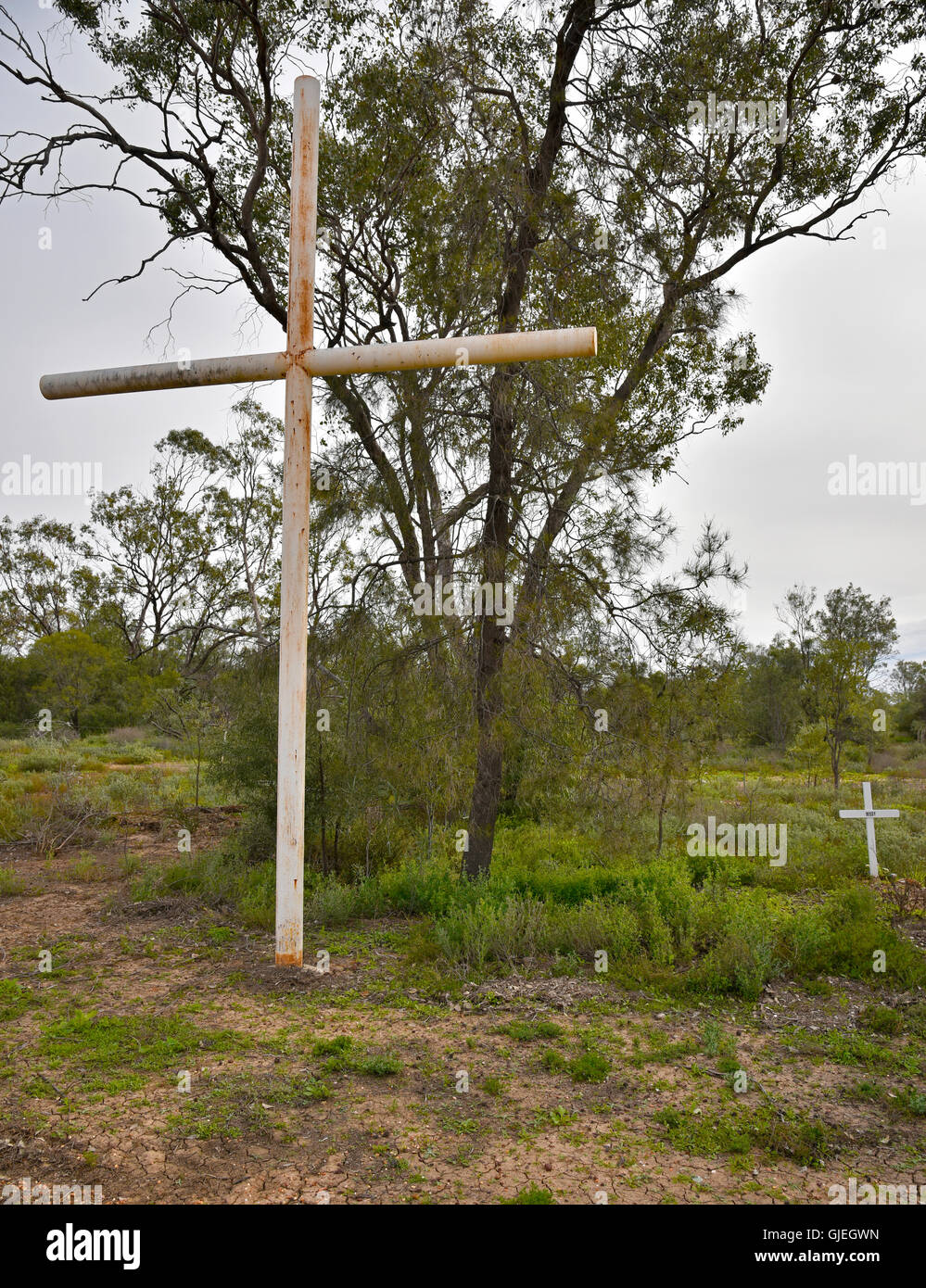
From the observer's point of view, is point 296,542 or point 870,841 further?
point 870,841

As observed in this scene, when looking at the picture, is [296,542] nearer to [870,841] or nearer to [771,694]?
[870,841]

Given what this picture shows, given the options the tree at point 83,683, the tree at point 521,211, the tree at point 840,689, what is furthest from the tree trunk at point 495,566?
the tree at point 83,683

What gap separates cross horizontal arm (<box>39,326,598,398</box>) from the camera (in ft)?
15.7

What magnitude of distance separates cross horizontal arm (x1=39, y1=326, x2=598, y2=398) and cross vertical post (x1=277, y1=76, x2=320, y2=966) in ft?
0.57

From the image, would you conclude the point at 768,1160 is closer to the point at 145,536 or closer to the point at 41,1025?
the point at 41,1025

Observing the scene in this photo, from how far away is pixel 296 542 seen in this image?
5262 millimetres

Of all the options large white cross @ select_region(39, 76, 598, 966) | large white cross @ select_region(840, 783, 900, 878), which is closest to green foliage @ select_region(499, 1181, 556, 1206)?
large white cross @ select_region(39, 76, 598, 966)

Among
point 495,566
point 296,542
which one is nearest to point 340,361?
point 296,542

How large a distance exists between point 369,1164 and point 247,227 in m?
9.67

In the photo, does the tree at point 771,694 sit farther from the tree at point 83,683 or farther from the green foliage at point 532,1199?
the green foliage at point 532,1199

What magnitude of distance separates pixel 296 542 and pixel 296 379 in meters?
1.03

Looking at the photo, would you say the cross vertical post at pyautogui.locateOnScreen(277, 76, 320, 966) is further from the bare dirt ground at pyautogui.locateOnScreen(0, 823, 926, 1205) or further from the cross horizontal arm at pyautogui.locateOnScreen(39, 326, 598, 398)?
the bare dirt ground at pyautogui.locateOnScreen(0, 823, 926, 1205)

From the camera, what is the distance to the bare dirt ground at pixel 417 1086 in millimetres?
3424

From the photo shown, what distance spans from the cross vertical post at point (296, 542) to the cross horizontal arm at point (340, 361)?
173 mm
